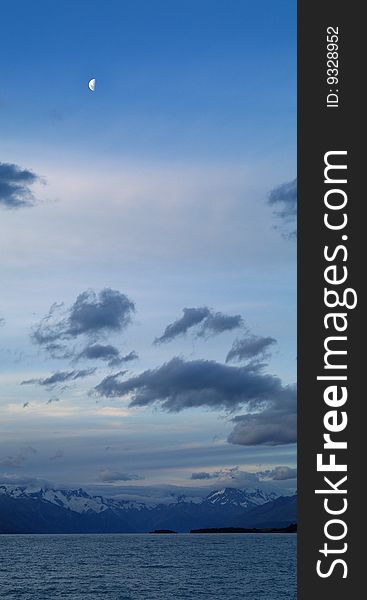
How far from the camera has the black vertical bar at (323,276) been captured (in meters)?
22.8

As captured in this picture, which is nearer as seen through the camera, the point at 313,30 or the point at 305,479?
the point at 305,479

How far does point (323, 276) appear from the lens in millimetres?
23266

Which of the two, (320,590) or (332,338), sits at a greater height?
(332,338)

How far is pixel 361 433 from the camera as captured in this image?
2294 cm

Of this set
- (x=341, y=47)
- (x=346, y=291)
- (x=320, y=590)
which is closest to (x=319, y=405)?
(x=346, y=291)

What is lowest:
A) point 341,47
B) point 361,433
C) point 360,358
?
point 361,433

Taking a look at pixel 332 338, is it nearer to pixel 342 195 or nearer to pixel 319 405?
pixel 319 405

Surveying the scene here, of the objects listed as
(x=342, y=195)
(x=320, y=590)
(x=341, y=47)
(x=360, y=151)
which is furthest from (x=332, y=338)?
(x=341, y=47)

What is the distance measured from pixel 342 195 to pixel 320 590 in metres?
11.5

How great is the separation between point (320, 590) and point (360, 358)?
680 cm

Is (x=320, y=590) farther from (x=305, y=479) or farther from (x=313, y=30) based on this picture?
(x=313, y=30)

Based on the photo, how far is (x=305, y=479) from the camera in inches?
908

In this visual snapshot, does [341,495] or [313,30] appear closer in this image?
[341,495]

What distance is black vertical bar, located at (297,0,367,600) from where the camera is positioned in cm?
2281
